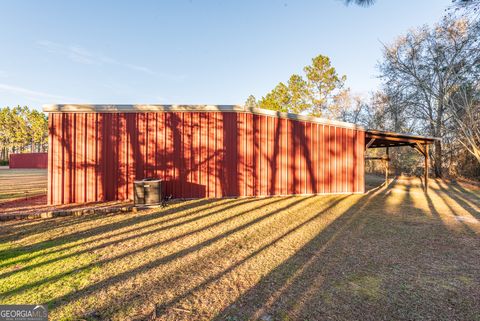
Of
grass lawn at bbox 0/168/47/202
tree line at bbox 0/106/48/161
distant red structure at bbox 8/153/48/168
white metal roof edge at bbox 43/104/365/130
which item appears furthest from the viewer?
tree line at bbox 0/106/48/161

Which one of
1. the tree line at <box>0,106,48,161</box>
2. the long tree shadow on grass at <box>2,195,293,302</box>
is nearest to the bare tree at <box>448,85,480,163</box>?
the long tree shadow on grass at <box>2,195,293,302</box>

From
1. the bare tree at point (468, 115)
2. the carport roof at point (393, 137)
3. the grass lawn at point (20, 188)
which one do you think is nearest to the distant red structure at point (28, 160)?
the grass lawn at point (20, 188)

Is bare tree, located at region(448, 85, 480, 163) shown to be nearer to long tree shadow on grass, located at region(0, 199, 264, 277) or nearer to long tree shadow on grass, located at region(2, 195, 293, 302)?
long tree shadow on grass, located at region(2, 195, 293, 302)

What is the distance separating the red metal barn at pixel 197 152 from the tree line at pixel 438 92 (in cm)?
961

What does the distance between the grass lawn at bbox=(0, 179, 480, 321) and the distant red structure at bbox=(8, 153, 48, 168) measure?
103 feet

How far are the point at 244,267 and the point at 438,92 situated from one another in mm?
18107

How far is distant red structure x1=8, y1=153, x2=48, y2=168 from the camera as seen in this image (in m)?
27.6

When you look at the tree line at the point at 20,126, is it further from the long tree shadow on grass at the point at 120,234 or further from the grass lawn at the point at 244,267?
the long tree shadow on grass at the point at 120,234

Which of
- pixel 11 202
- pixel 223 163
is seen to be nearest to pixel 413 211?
pixel 223 163

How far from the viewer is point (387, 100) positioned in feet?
52.8

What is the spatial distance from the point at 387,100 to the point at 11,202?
69.2 feet

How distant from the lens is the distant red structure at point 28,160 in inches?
1086

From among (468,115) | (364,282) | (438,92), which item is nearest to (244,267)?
(364,282)

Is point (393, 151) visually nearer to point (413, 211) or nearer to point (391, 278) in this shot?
point (413, 211)
